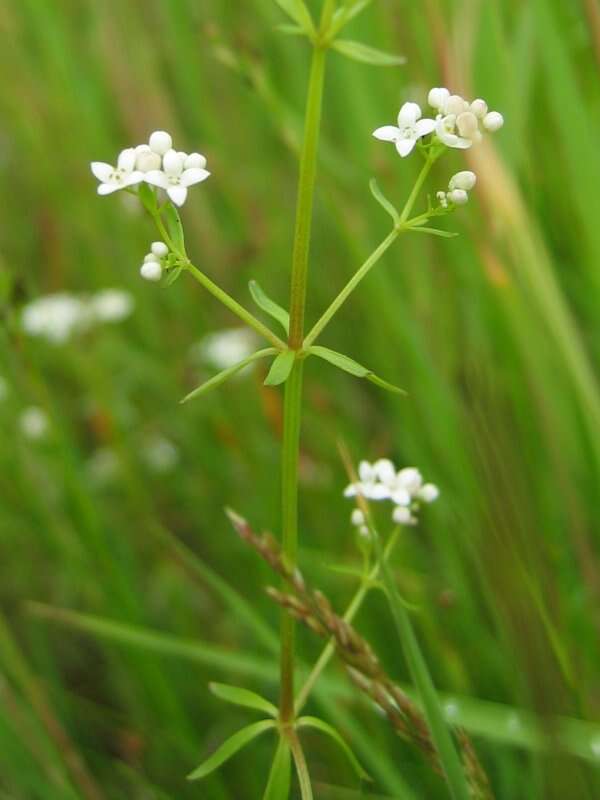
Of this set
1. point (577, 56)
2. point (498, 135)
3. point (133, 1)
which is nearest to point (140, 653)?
point (498, 135)

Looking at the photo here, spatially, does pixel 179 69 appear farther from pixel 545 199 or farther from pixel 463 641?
pixel 463 641

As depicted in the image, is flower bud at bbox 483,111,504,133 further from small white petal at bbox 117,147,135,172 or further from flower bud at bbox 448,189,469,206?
small white petal at bbox 117,147,135,172

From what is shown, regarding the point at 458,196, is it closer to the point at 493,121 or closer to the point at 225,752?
the point at 493,121

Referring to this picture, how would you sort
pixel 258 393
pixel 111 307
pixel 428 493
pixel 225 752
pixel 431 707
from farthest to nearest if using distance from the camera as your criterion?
pixel 111 307, pixel 258 393, pixel 428 493, pixel 225 752, pixel 431 707

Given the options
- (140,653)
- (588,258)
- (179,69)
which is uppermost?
(179,69)

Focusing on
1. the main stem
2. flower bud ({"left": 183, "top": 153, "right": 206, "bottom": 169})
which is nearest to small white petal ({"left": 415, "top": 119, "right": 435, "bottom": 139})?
the main stem

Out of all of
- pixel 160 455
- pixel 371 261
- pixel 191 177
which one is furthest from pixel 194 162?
pixel 160 455

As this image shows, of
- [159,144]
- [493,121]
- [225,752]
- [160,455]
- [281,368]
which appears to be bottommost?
[225,752]
